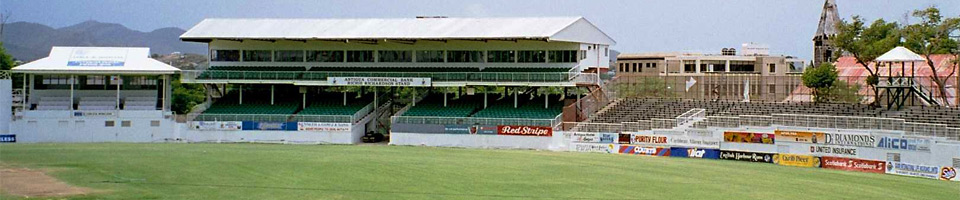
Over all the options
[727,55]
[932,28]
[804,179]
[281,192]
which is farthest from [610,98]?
[727,55]

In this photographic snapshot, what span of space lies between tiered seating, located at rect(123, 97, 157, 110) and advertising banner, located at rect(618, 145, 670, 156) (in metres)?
28.5

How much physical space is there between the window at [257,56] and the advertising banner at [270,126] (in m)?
9.17

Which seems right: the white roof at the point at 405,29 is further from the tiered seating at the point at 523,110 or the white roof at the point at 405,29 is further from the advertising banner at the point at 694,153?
the advertising banner at the point at 694,153

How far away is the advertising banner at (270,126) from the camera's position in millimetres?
59312

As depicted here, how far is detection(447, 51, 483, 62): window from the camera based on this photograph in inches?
2527

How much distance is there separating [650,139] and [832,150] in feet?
29.9

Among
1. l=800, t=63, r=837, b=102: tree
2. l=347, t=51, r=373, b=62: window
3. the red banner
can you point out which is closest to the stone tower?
l=800, t=63, r=837, b=102: tree

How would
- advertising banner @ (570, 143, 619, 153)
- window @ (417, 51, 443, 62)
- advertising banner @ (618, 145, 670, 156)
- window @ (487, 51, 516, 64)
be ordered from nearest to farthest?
1. advertising banner @ (618, 145, 670, 156)
2. advertising banner @ (570, 143, 619, 153)
3. window @ (487, 51, 516, 64)
4. window @ (417, 51, 443, 62)

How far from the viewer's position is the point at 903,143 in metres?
41.7

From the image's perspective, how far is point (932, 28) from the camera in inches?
2307

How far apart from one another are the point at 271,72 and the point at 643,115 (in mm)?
23087

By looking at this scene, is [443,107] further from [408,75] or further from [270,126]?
[270,126]

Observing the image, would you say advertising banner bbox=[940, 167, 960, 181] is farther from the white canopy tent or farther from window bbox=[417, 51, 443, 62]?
the white canopy tent

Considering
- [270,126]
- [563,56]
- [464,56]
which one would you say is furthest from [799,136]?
[270,126]
